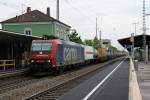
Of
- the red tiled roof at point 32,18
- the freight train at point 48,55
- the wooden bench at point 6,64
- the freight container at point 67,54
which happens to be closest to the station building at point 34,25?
the red tiled roof at point 32,18

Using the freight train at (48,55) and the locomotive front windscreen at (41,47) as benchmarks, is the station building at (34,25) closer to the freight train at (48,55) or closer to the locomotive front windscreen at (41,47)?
the freight train at (48,55)

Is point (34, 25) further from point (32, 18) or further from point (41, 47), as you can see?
point (41, 47)

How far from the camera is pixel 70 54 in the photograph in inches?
1544

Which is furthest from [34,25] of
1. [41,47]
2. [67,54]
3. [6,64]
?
[41,47]

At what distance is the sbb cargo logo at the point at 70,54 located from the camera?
36150mm

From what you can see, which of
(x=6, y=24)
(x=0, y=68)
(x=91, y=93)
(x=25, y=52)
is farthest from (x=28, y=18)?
(x=91, y=93)

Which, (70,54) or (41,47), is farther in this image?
(70,54)

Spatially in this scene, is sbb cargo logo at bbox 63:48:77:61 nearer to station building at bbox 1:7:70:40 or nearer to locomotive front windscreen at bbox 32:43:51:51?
locomotive front windscreen at bbox 32:43:51:51

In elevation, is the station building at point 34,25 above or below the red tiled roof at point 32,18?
below

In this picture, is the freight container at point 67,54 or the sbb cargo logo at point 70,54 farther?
the sbb cargo logo at point 70,54

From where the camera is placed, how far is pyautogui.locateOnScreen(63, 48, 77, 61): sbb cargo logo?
36150mm

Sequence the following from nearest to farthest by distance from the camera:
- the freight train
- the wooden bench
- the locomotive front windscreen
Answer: the freight train, the locomotive front windscreen, the wooden bench

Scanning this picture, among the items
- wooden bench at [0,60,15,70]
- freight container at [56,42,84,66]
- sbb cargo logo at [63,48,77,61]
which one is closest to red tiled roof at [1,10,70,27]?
freight container at [56,42,84,66]

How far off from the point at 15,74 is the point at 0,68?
4.84 meters
